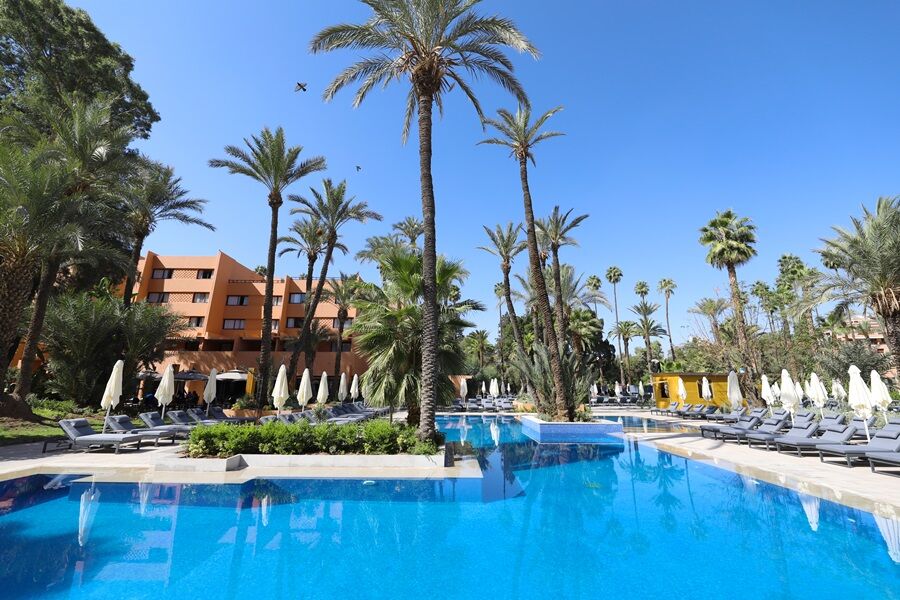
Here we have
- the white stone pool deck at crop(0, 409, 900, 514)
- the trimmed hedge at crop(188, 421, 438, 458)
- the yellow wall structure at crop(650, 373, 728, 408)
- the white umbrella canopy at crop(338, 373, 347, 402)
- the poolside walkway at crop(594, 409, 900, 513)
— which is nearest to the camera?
the poolside walkway at crop(594, 409, 900, 513)

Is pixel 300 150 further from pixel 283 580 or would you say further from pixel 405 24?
pixel 283 580

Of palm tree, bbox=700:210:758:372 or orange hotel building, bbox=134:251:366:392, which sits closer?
palm tree, bbox=700:210:758:372

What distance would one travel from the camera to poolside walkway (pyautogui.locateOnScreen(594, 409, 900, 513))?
7871mm

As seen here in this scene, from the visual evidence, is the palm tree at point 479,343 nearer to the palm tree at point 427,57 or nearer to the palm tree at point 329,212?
the palm tree at point 329,212

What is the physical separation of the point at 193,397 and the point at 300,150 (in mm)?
17456

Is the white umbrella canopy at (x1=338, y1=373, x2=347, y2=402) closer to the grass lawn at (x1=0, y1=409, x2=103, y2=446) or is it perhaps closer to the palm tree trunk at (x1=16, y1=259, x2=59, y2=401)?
the grass lawn at (x1=0, y1=409, x2=103, y2=446)

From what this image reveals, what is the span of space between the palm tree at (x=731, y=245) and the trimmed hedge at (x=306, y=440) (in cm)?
2504

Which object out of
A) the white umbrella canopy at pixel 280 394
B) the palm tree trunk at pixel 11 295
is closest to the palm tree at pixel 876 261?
the white umbrella canopy at pixel 280 394

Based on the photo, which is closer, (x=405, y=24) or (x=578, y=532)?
(x=578, y=532)

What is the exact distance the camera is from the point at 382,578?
5.18m

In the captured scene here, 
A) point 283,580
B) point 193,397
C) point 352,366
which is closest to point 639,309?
point 352,366

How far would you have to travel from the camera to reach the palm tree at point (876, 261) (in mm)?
18375

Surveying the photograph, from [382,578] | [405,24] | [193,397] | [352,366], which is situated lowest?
[382,578]

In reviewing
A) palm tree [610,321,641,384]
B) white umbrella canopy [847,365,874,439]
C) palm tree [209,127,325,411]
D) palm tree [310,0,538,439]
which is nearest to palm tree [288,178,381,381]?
palm tree [209,127,325,411]
